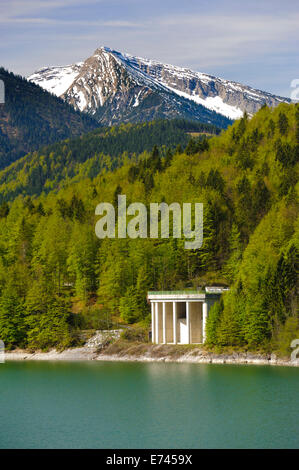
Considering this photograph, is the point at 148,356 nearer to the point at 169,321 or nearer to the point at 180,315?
the point at 169,321

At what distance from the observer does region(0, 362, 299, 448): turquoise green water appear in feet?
191

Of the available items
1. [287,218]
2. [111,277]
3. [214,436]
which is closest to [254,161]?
[287,218]

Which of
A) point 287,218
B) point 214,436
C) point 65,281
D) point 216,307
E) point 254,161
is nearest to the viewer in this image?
point 214,436

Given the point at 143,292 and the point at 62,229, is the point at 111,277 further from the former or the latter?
the point at 62,229

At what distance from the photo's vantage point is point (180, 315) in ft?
348

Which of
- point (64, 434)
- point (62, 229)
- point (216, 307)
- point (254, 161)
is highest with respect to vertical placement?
point (254, 161)

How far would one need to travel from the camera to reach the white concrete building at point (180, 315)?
102 m

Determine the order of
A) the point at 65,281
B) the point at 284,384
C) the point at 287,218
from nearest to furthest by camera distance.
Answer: the point at 284,384 → the point at 287,218 → the point at 65,281

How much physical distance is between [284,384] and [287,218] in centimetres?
4458

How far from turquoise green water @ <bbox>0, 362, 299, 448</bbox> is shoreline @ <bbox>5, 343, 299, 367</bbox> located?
287cm

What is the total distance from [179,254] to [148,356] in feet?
80.5

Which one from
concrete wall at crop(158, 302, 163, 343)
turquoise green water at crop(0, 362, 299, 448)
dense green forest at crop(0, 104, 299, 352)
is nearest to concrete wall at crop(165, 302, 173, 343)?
concrete wall at crop(158, 302, 163, 343)

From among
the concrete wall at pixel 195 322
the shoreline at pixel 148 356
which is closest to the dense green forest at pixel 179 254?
the shoreline at pixel 148 356

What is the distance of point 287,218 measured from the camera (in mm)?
117875
